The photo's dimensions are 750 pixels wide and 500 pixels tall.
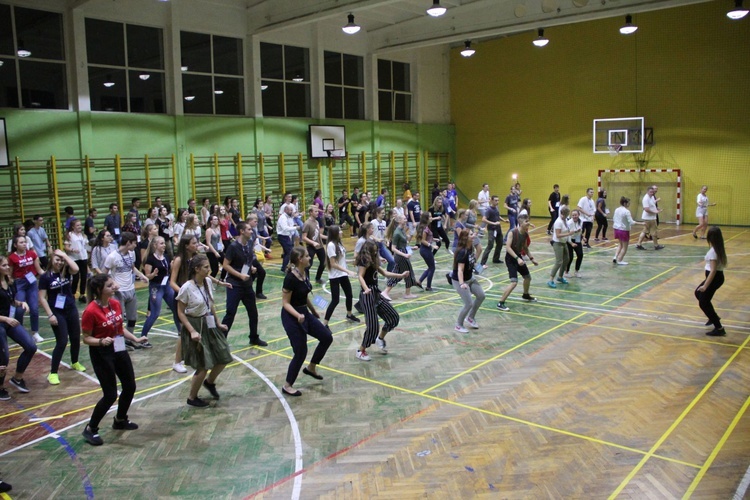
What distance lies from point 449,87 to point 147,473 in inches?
1136

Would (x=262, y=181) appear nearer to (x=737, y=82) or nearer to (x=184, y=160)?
(x=184, y=160)

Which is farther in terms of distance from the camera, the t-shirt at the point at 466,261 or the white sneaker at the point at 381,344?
the t-shirt at the point at 466,261

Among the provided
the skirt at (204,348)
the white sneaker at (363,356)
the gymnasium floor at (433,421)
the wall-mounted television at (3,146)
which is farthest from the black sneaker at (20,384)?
the wall-mounted television at (3,146)

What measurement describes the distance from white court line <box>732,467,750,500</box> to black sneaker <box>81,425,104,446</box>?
610 centimetres

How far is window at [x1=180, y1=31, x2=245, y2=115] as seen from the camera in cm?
2155

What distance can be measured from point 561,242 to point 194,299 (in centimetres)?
921

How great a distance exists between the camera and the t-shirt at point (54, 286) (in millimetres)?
7941

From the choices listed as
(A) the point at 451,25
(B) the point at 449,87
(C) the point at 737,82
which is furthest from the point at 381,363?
(B) the point at 449,87

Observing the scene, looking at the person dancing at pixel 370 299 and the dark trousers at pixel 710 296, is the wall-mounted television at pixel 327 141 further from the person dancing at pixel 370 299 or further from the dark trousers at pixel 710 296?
the dark trousers at pixel 710 296

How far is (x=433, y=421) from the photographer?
6.93 m

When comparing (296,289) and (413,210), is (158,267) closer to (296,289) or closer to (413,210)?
(296,289)

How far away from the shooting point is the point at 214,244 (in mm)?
14289

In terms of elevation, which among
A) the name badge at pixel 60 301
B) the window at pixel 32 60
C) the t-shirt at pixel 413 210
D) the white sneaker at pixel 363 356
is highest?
the window at pixel 32 60

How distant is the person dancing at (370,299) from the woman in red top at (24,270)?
5124 mm
